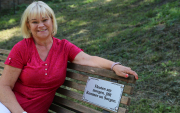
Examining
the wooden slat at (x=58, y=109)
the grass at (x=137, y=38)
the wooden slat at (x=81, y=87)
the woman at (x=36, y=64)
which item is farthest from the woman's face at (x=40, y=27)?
the grass at (x=137, y=38)

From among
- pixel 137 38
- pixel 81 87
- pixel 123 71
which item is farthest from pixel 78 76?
pixel 137 38

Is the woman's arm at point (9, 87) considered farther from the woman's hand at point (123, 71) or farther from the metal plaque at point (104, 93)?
the woman's hand at point (123, 71)

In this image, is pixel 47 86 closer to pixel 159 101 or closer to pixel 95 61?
pixel 95 61

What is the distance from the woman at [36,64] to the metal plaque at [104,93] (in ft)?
0.62

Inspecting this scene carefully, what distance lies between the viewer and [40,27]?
2230 mm

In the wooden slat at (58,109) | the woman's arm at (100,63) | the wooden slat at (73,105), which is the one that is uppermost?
the woman's arm at (100,63)

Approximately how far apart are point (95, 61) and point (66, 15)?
8.62 meters

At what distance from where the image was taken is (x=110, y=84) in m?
2.04

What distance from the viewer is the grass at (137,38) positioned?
3.48 metres

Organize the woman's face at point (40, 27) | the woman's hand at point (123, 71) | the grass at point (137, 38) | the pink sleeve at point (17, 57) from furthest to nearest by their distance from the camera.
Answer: the grass at point (137, 38)
the woman's face at point (40, 27)
the pink sleeve at point (17, 57)
the woman's hand at point (123, 71)

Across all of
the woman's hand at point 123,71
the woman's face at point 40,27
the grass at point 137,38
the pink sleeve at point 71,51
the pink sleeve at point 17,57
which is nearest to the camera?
the woman's hand at point 123,71

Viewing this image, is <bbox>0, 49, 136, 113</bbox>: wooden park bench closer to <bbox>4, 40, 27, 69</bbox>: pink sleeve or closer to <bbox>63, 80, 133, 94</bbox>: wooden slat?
<bbox>63, 80, 133, 94</bbox>: wooden slat

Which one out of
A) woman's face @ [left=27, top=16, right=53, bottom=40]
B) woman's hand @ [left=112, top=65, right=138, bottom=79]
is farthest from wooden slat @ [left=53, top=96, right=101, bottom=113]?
woman's face @ [left=27, top=16, right=53, bottom=40]

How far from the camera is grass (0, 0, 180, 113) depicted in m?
3.48
